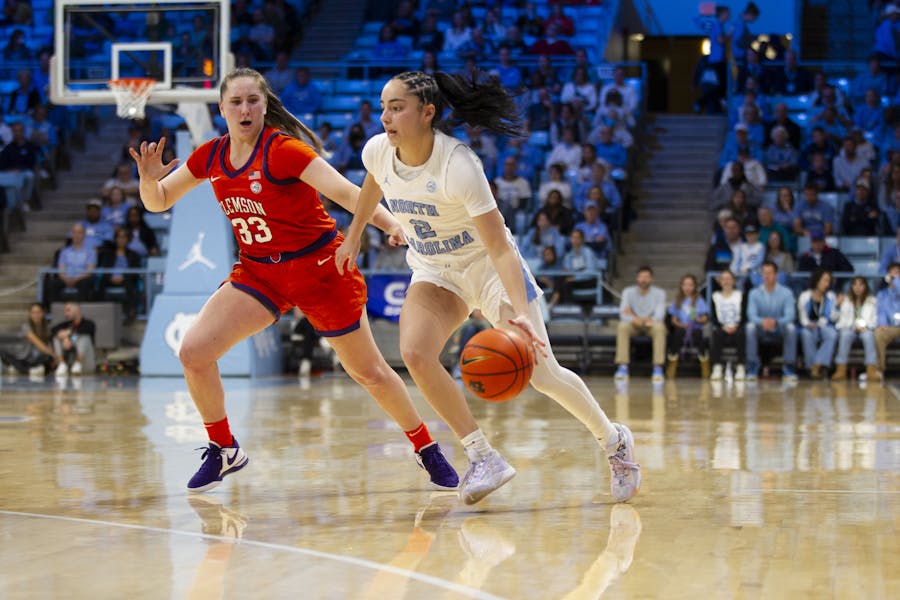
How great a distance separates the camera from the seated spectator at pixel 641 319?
14211 mm

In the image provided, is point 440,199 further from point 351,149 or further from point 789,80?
point 789,80

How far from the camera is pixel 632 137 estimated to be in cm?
Result: 1819

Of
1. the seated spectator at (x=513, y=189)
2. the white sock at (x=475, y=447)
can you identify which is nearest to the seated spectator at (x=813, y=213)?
the seated spectator at (x=513, y=189)

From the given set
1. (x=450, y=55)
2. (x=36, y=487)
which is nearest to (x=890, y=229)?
(x=450, y=55)

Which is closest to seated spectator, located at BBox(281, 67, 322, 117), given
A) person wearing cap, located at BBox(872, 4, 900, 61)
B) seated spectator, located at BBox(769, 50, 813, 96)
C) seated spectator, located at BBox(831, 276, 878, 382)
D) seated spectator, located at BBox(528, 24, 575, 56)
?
seated spectator, located at BBox(528, 24, 575, 56)

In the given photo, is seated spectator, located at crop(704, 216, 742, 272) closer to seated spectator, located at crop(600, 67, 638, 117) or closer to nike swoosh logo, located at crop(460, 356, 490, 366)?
seated spectator, located at crop(600, 67, 638, 117)

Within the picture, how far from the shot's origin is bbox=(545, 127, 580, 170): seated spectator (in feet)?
56.3

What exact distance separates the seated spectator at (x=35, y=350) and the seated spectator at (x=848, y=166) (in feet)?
34.1

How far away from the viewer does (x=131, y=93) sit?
517 inches

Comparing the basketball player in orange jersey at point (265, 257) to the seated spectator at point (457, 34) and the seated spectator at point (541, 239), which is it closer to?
the seated spectator at point (541, 239)

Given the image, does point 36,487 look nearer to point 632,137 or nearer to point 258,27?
point 632,137

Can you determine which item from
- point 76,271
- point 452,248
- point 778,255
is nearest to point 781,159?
point 778,255

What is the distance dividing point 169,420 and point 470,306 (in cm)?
420

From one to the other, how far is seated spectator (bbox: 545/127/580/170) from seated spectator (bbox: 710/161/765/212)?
198cm
